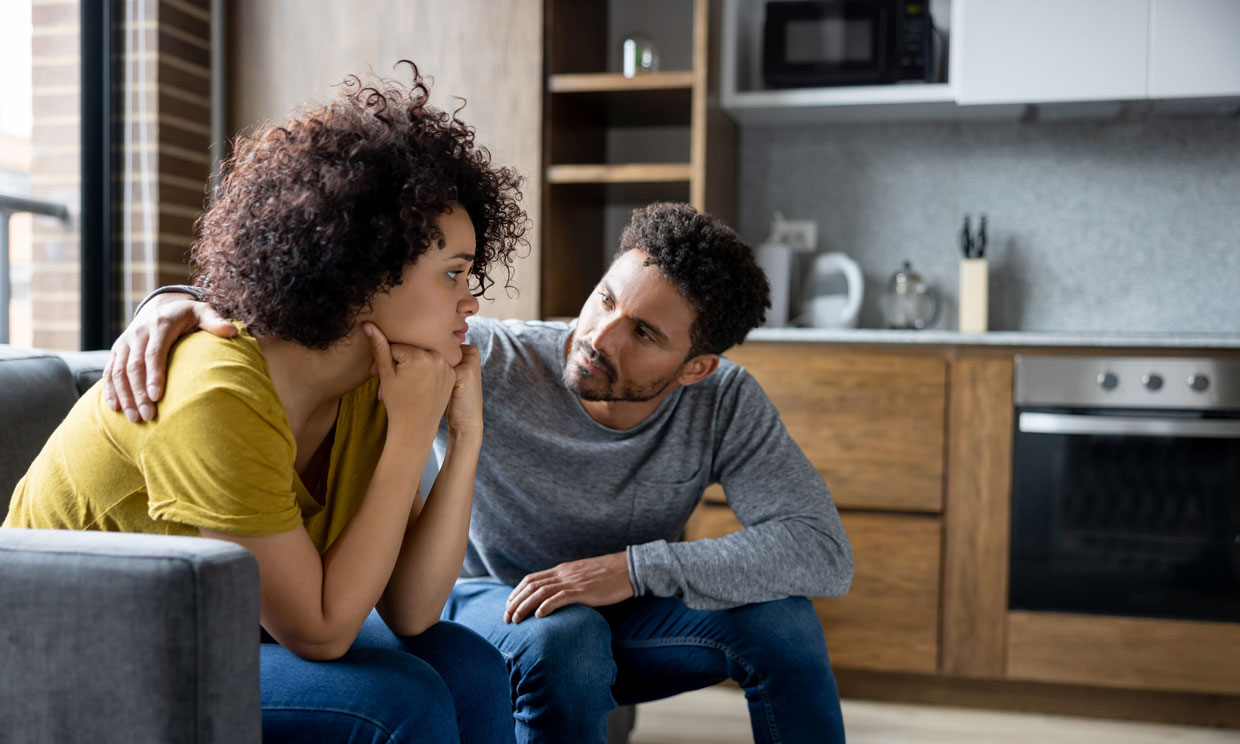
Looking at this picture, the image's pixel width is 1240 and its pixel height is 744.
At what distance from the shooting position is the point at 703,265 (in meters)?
1.48

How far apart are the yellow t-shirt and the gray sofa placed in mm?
64

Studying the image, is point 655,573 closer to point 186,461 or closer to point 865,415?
point 186,461

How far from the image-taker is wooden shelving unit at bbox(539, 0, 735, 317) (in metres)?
2.57

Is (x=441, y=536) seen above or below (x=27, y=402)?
below

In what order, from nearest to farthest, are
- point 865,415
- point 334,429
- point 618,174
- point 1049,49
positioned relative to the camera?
point 334,429 → point 865,415 → point 1049,49 → point 618,174

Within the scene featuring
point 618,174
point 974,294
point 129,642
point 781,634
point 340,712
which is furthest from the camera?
point 974,294

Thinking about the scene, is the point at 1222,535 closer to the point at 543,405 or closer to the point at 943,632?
the point at 943,632

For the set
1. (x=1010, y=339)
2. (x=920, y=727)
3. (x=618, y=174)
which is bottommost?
(x=920, y=727)

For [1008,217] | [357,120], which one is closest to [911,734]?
[1008,217]

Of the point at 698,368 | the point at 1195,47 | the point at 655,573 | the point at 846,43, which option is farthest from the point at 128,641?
the point at 1195,47

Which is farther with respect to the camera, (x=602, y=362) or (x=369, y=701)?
(x=602, y=362)

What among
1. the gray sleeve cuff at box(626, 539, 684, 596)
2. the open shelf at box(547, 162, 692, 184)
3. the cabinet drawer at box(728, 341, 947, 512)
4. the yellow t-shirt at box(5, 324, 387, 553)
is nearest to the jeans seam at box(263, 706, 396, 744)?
the yellow t-shirt at box(5, 324, 387, 553)

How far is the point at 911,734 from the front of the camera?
7.34 feet

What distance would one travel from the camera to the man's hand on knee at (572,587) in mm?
1335
